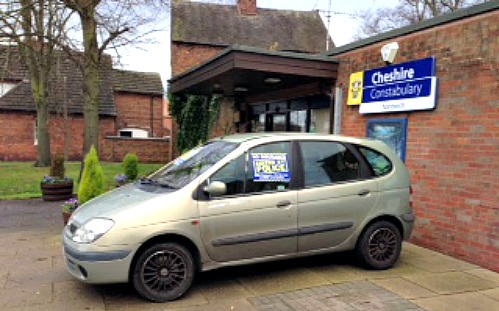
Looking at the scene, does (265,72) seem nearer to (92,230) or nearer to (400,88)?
(400,88)

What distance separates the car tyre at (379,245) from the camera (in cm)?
502

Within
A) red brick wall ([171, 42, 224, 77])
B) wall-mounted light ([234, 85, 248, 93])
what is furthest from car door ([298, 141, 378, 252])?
red brick wall ([171, 42, 224, 77])

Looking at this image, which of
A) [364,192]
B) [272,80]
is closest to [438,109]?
[364,192]

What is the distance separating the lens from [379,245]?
5.09 meters

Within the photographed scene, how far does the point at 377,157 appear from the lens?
5.23 metres

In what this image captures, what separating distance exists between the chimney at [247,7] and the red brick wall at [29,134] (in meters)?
10.8

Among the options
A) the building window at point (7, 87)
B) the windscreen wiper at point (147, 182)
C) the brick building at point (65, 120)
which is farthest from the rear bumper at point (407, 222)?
the building window at point (7, 87)

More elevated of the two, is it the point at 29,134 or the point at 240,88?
the point at 240,88

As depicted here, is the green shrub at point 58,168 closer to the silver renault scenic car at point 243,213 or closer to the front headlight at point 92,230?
the silver renault scenic car at point 243,213

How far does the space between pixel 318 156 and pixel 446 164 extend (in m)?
2.13

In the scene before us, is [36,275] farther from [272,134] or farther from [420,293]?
[420,293]

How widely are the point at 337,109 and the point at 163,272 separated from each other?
5.17 m

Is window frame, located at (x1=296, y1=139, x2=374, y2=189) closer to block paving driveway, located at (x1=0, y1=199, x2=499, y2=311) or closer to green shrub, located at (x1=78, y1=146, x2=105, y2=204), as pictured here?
block paving driveway, located at (x1=0, y1=199, x2=499, y2=311)

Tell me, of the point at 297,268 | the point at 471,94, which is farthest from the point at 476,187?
the point at 297,268
